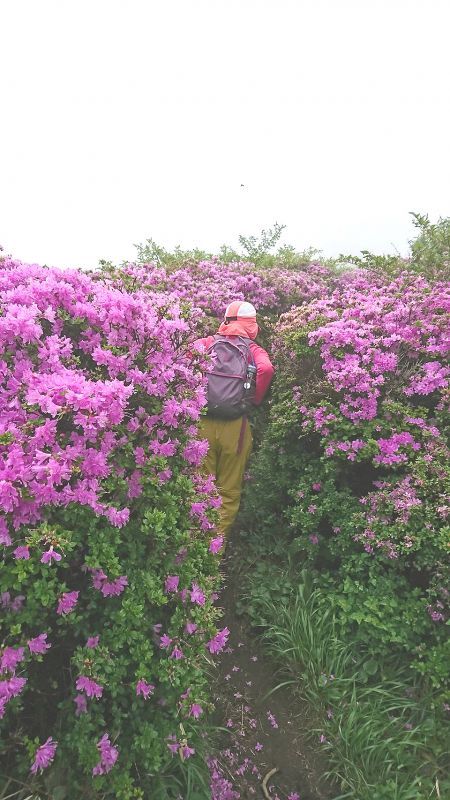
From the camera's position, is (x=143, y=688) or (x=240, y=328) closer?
(x=143, y=688)

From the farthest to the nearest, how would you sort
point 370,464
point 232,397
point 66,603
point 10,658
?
point 232,397
point 370,464
point 66,603
point 10,658

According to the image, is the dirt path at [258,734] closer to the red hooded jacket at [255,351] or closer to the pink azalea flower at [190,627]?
the pink azalea flower at [190,627]

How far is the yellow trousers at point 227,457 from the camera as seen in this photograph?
400 centimetres

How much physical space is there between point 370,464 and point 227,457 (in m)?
1.13

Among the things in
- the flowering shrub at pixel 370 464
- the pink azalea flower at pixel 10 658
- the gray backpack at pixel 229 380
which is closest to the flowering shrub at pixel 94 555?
the pink azalea flower at pixel 10 658

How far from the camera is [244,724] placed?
9.67ft

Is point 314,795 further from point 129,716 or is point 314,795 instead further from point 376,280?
point 376,280

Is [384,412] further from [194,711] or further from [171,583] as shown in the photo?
[194,711]

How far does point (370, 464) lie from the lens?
11.6 feet

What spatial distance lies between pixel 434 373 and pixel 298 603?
1779 millimetres

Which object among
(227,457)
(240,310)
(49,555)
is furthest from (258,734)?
(240,310)

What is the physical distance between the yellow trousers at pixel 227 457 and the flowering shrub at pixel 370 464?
0.16 m

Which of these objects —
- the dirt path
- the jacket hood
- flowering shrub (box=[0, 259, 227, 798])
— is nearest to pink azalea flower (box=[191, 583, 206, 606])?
flowering shrub (box=[0, 259, 227, 798])

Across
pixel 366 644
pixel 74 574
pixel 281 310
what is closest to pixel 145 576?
pixel 74 574
